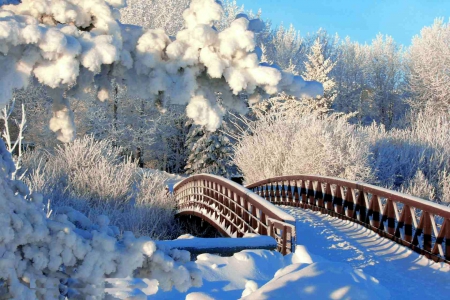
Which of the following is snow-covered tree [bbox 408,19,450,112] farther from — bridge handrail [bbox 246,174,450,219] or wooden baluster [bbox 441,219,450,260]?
wooden baluster [bbox 441,219,450,260]

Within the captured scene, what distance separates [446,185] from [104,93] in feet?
53.5

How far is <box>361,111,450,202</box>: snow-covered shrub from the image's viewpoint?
1645 cm

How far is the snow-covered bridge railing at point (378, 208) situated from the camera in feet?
25.6

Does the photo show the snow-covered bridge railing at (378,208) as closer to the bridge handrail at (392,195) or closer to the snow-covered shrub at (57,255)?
the bridge handrail at (392,195)

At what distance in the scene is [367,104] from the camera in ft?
147

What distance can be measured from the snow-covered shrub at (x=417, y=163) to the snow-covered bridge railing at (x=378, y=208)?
252 cm

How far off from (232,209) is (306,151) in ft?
19.4

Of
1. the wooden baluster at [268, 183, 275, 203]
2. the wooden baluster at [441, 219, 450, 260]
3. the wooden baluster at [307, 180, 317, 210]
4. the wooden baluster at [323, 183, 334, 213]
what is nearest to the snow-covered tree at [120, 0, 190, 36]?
the wooden baluster at [268, 183, 275, 203]

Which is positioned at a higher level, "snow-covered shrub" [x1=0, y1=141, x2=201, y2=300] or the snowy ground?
"snow-covered shrub" [x1=0, y1=141, x2=201, y2=300]

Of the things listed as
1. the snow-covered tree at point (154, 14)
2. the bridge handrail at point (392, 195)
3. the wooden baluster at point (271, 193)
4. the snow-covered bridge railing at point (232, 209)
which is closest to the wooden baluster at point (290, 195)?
the bridge handrail at point (392, 195)

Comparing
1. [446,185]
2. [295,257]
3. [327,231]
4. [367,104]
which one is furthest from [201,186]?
[367,104]

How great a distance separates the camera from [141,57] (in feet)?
6.29

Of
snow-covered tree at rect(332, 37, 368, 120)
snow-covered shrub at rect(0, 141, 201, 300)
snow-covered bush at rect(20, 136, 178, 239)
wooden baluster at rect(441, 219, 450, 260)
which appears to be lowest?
snow-covered bush at rect(20, 136, 178, 239)

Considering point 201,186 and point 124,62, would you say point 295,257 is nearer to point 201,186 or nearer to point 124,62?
point 124,62
